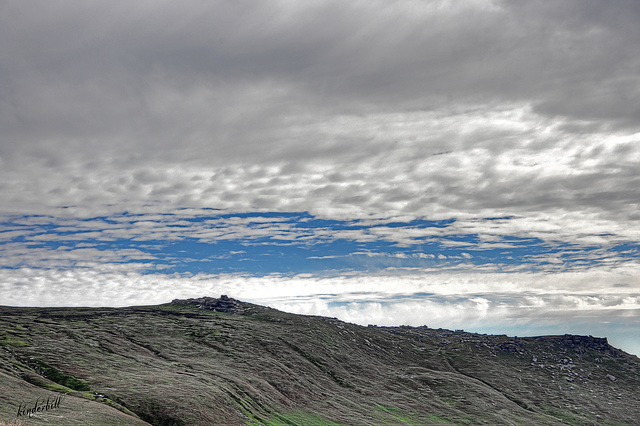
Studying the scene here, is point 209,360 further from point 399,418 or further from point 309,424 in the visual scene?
point 399,418

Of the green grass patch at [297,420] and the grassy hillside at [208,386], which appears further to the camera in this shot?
the green grass patch at [297,420]

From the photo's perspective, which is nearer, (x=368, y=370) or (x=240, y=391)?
(x=240, y=391)

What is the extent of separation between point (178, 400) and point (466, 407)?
123 meters

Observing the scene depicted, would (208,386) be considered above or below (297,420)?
above

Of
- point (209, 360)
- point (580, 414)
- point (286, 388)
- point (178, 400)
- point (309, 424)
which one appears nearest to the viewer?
point (178, 400)

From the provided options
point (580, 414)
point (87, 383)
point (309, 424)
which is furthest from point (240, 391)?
point (580, 414)

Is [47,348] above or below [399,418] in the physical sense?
above

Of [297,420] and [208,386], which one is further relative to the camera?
[297,420]

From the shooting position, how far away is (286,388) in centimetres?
13700

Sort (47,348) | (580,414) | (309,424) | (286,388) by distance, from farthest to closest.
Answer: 1. (580,414)
2. (286,388)
3. (47,348)
4. (309,424)

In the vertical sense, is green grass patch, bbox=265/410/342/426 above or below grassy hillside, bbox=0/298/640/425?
below

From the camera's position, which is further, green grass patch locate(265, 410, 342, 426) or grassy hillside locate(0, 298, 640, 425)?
green grass patch locate(265, 410, 342, 426)

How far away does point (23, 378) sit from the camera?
285 feet

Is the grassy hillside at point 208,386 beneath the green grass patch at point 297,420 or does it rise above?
above
